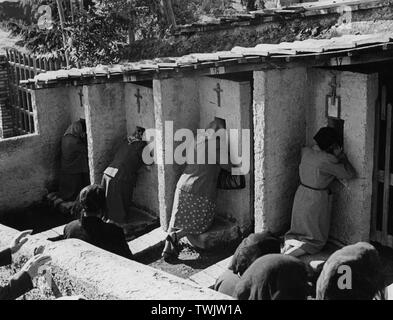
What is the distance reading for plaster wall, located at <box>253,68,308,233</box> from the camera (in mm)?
6691

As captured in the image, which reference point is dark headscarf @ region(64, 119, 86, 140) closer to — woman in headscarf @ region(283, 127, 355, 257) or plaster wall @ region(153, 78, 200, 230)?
plaster wall @ region(153, 78, 200, 230)

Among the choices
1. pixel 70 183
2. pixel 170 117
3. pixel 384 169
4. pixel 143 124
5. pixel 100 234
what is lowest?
pixel 70 183

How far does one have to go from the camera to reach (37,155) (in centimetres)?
1021

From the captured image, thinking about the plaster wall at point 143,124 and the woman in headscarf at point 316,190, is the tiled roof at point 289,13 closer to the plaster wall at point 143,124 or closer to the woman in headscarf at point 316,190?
the plaster wall at point 143,124

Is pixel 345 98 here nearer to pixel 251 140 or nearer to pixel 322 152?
pixel 322 152

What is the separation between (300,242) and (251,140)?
1.48 meters

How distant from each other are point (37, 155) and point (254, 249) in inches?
255

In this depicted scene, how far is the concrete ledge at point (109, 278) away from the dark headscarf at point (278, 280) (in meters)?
0.25

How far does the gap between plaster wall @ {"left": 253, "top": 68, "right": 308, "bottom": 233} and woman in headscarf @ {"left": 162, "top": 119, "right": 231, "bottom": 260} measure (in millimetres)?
947

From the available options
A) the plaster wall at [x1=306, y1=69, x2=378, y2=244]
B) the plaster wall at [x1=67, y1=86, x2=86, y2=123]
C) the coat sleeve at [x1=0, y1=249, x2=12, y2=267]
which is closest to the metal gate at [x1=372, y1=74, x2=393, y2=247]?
the plaster wall at [x1=306, y1=69, x2=378, y2=244]

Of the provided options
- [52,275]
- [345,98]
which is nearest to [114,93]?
[345,98]

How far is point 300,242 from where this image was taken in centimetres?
678

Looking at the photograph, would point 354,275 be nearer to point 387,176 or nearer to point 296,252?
point 296,252

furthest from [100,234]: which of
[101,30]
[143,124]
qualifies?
[101,30]
